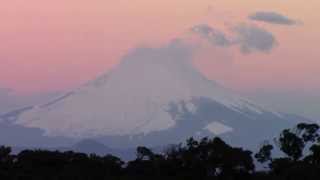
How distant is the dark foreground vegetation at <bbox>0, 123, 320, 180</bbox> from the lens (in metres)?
71.1

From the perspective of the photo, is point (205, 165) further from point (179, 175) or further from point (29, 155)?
point (29, 155)

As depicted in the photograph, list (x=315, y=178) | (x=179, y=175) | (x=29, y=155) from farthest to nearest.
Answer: (x=29, y=155) → (x=179, y=175) → (x=315, y=178)

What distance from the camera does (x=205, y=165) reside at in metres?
74.4

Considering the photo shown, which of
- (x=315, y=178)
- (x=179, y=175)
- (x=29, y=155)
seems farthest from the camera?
(x=29, y=155)

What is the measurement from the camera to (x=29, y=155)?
78.9m

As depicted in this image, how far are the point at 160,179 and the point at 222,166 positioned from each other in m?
6.16

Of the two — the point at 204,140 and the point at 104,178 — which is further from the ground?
the point at 204,140

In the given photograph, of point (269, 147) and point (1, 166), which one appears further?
point (269, 147)

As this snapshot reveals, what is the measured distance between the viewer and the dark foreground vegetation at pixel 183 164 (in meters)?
71.1

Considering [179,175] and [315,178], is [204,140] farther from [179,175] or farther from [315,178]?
[315,178]

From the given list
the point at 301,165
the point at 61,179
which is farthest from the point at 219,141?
the point at 61,179

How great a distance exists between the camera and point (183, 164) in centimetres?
7594

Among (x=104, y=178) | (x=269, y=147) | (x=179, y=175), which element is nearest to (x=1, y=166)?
(x=104, y=178)

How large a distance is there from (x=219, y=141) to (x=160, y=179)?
324 inches
